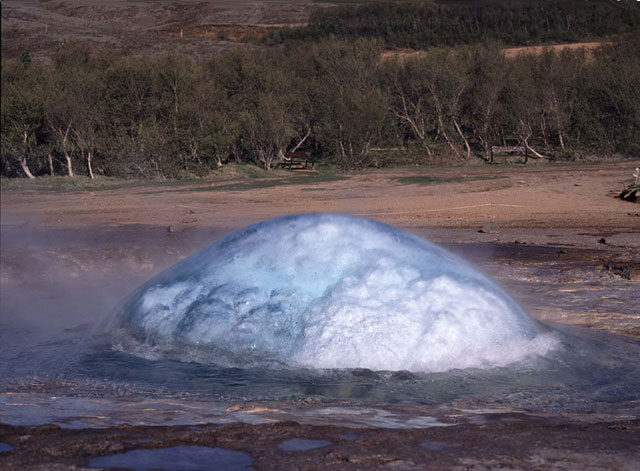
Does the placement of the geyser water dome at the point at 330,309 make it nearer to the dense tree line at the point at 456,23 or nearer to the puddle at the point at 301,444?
the puddle at the point at 301,444

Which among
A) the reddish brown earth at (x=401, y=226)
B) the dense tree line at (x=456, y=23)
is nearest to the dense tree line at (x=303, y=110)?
the reddish brown earth at (x=401, y=226)

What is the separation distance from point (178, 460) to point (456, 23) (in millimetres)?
55043

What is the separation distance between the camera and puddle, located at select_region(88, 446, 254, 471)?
9.31 ft


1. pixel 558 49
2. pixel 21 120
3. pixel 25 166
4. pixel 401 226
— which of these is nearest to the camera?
pixel 401 226

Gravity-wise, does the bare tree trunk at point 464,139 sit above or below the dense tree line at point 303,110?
below

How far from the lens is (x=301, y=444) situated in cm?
309

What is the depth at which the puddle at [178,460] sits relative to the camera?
284 cm

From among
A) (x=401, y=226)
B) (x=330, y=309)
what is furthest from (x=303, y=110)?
(x=330, y=309)

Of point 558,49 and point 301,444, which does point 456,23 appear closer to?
point 558,49

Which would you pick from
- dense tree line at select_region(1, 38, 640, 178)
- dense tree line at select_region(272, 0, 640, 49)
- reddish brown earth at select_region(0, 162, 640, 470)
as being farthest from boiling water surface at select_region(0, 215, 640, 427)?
dense tree line at select_region(272, 0, 640, 49)

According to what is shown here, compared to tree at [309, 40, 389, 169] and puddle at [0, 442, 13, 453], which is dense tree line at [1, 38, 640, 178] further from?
puddle at [0, 442, 13, 453]

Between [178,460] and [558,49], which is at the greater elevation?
[558,49]

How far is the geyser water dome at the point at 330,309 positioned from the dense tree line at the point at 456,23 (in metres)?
47.9

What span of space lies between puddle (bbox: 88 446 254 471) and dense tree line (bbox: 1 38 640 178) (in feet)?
69.7
